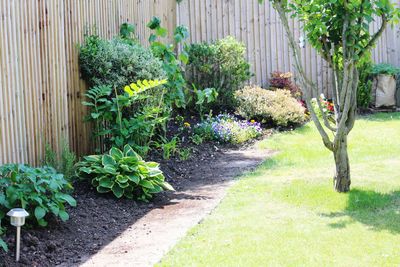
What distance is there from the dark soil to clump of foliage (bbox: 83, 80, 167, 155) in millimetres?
557

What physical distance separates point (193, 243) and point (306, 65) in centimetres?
910

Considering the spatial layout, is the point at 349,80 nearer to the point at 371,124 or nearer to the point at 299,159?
the point at 299,159

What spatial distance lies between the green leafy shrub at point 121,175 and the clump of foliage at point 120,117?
0.82 metres

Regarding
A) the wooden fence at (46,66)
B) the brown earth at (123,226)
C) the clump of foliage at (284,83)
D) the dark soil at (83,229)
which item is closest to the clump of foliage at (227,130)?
the wooden fence at (46,66)

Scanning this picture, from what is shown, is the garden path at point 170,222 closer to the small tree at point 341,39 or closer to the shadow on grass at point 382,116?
the small tree at point 341,39

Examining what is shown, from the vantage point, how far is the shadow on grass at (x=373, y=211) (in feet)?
19.0

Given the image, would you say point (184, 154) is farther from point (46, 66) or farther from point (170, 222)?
point (170, 222)

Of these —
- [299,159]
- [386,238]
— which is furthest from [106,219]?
[299,159]

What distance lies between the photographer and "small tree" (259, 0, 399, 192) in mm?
6590

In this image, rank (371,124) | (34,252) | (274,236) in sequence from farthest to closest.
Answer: (371,124)
(274,236)
(34,252)

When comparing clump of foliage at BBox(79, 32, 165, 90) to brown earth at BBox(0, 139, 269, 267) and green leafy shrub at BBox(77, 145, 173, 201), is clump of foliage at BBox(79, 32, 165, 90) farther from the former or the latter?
green leafy shrub at BBox(77, 145, 173, 201)

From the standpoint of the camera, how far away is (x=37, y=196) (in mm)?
5465

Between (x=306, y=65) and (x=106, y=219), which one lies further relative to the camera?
(x=306, y=65)

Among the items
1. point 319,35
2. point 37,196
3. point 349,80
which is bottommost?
point 37,196
